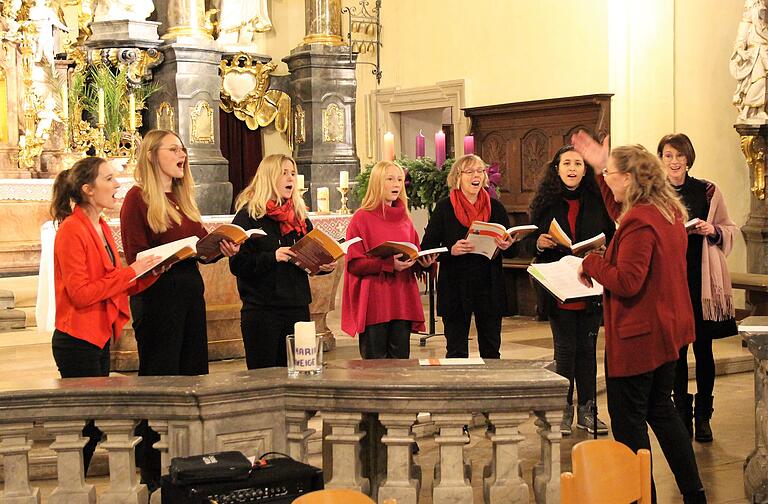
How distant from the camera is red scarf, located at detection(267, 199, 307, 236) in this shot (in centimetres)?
479

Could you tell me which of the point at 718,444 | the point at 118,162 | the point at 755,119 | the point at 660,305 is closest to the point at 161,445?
the point at 660,305

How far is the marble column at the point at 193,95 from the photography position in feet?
31.2

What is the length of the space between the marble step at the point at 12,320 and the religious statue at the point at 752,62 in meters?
6.06

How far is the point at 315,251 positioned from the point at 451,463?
1452 mm

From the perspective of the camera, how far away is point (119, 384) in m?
3.50

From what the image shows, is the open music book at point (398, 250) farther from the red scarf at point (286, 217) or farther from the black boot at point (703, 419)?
the black boot at point (703, 419)

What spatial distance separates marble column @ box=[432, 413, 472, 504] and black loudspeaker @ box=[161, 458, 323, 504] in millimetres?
464

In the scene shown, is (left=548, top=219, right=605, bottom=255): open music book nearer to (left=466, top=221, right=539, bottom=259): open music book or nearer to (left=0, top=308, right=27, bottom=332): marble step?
(left=466, top=221, right=539, bottom=259): open music book

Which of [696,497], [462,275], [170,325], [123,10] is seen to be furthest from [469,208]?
[123,10]

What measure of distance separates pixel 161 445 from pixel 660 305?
181 centimetres

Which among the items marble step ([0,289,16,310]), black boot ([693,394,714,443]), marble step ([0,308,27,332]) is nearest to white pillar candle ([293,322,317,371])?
black boot ([693,394,714,443])

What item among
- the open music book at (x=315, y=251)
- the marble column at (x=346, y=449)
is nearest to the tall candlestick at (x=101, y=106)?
the open music book at (x=315, y=251)

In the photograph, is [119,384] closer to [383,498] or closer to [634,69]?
[383,498]

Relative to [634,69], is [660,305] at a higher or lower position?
lower
